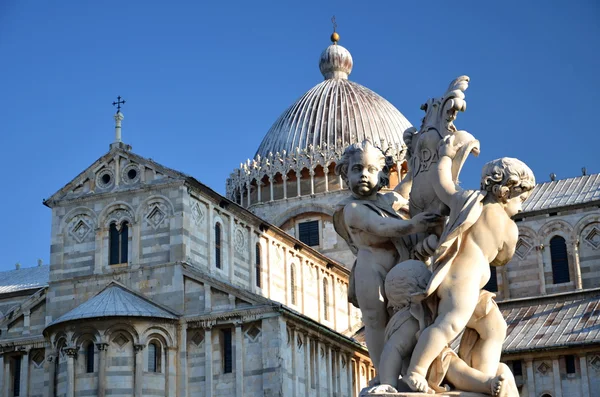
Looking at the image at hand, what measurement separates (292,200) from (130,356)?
18839 millimetres

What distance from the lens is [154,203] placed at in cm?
4609

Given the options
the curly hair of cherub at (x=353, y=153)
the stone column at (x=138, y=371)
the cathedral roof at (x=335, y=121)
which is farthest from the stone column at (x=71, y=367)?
the curly hair of cherub at (x=353, y=153)

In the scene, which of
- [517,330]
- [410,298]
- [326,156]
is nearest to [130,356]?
[517,330]

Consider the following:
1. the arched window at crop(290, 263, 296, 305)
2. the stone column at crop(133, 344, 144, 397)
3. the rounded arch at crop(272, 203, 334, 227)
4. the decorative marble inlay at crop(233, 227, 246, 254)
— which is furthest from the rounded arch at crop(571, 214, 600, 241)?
the stone column at crop(133, 344, 144, 397)

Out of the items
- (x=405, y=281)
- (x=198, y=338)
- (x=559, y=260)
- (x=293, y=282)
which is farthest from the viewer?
(x=559, y=260)

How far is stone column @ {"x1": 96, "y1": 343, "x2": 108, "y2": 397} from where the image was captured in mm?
42688

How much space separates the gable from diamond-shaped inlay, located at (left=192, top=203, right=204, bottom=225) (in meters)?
1.35

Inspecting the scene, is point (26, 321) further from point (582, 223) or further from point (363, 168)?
point (363, 168)

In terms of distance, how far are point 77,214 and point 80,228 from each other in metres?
0.54

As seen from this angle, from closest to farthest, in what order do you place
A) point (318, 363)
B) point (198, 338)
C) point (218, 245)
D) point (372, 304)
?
point (372, 304), point (198, 338), point (318, 363), point (218, 245)

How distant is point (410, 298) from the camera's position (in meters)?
12.2

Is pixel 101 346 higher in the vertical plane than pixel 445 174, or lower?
A: higher

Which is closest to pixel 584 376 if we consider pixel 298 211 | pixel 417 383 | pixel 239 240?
pixel 239 240

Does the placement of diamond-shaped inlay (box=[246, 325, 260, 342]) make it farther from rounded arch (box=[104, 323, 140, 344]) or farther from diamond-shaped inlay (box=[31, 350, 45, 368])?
diamond-shaped inlay (box=[31, 350, 45, 368])
